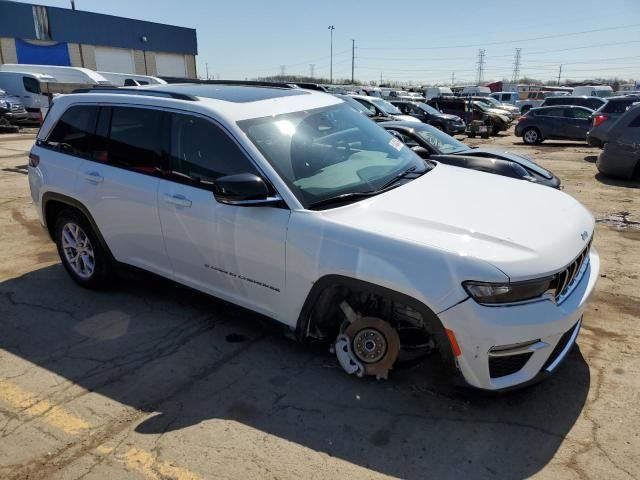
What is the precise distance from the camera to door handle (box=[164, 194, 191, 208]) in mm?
3505

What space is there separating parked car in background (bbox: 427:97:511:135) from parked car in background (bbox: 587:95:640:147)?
673 centimetres

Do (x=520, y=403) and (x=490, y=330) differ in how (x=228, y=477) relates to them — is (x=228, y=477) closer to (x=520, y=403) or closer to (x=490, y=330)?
(x=490, y=330)

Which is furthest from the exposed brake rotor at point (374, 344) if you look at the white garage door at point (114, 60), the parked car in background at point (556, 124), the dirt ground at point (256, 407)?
the white garage door at point (114, 60)

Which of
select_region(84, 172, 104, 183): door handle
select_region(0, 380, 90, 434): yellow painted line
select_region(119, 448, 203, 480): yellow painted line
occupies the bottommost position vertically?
select_region(0, 380, 90, 434): yellow painted line

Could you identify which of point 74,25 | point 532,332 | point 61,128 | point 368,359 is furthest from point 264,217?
point 74,25

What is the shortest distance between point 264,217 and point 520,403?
1.92 m

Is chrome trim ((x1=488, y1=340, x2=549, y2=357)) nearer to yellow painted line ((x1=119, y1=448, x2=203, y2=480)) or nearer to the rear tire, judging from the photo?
yellow painted line ((x1=119, y1=448, x2=203, y2=480))

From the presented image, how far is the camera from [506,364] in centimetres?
270

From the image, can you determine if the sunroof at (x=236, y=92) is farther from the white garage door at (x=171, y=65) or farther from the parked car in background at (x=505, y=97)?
the white garage door at (x=171, y=65)

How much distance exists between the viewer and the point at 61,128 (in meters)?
4.51

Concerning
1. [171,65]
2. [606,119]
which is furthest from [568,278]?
[171,65]

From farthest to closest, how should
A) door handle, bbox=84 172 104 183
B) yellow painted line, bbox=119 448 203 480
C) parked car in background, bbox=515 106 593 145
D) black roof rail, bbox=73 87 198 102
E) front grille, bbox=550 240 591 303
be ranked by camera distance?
parked car in background, bbox=515 106 593 145
door handle, bbox=84 172 104 183
black roof rail, bbox=73 87 198 102
front grille, bbox=550 240 591 303
yellow painted line, bbox=119 448 203 480

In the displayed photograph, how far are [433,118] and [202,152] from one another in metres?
18.1

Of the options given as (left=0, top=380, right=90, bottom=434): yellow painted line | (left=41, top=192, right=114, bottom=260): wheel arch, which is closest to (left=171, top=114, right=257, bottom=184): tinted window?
(left=41, top=192, right=114, bottom=260): wheel arch
